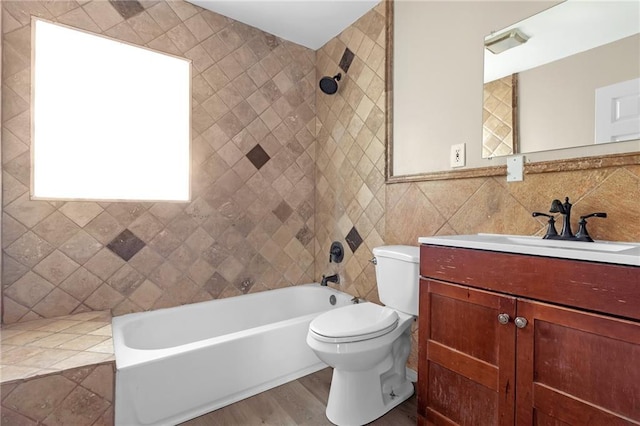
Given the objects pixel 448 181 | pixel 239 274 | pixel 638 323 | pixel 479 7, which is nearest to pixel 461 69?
pixel 479 7

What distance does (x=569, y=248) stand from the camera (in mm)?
996

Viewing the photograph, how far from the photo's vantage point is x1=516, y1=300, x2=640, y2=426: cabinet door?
2.78ft

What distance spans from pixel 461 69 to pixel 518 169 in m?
0.64

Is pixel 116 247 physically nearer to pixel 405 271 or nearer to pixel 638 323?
pixel 405 271

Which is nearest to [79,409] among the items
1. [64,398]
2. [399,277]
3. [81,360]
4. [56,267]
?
[64,398]

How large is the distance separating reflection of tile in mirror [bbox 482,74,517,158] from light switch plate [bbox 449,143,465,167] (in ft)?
0.38

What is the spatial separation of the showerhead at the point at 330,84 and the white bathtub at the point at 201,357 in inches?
62.0

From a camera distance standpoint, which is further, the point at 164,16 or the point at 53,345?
the point at 164,16

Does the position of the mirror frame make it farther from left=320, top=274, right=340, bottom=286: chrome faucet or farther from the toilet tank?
left=320, top=274, right=340, bottom=286: chrome faucet

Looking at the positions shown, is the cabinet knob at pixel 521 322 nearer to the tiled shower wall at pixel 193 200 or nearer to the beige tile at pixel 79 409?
the beige tile at pixel 79 409

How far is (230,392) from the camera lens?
1694mm

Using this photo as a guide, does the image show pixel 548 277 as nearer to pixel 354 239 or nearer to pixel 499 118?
pixel 499 118

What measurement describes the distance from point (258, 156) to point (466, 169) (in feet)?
4.94

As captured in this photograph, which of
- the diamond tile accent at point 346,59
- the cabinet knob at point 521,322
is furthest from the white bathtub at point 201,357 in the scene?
the diamond tile accent at point 346,59
